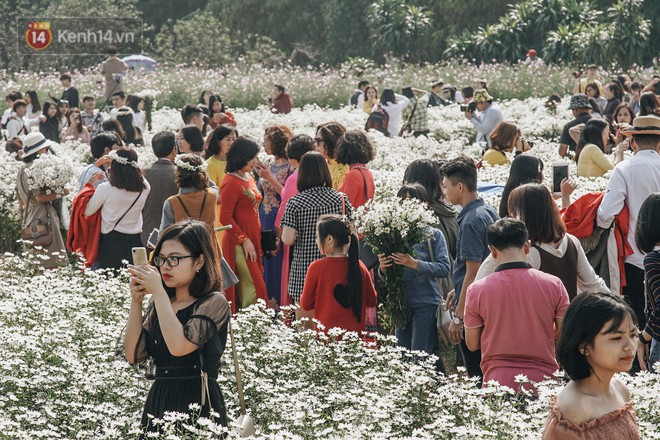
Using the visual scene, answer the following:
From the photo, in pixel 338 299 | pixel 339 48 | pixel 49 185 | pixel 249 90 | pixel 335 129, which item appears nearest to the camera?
pixel 338 299

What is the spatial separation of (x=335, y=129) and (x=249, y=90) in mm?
22138

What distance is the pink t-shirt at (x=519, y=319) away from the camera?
211 inches

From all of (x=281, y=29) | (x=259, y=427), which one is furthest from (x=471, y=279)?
(x=281, y=29)

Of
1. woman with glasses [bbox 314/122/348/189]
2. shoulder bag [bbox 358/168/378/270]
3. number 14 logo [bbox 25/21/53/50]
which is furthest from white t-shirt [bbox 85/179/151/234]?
number 14 logo [bbox 25/21/53/50]

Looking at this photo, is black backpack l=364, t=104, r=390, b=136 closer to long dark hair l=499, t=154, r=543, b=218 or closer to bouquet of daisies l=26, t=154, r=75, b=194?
bouquet of daisies l=26, t=154, r=75, b=194

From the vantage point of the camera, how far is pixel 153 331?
4.85m

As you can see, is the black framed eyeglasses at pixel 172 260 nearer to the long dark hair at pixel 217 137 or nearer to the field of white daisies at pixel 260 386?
the field of white daisies at pixel 260 386

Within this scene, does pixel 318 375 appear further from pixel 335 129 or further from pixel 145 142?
pixel 145 142

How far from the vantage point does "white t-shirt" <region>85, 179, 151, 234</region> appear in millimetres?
9000

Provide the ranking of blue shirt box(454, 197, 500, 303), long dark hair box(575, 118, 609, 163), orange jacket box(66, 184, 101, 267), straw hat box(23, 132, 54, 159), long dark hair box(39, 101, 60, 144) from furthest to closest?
long dark hair box(39, 101, 60, 144)
straw hat box(23, 132, 54, 159)
long dark hair box(575, 118, 609, 163)
orange jacket box(66, 184, 101, 267)
blue shirt box(454, 197, 500, 303)

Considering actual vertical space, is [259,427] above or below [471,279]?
below

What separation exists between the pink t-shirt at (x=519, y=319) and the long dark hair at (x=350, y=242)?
5.02 ft

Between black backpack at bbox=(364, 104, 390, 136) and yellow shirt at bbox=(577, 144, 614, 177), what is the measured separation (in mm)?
7848

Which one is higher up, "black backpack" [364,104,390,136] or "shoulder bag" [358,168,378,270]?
"shoulder bag" [358,168,378,270]
